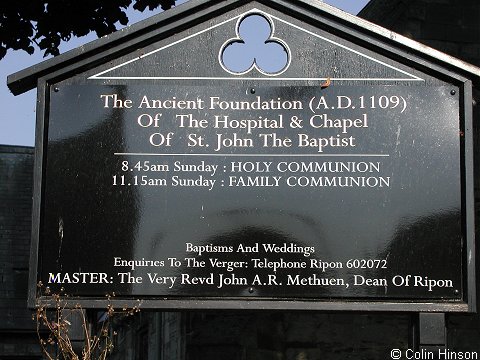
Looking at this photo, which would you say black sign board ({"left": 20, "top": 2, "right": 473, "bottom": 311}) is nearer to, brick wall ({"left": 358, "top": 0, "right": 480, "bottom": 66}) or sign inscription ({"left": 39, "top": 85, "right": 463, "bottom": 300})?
sign inscription ({"left": 39, "top": 85, "right": 463, "bottom": 300})

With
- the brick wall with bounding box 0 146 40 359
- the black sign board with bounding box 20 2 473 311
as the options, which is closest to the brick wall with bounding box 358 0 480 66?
the black sign board with bounding box 20 2 473 311

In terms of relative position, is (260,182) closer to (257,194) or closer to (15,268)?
(257,194)

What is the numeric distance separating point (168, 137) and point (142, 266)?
32.3 inches

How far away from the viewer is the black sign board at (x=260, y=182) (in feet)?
19.6

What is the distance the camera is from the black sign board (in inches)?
236

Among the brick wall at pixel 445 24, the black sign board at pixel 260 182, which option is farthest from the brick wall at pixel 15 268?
the black sign board at pixel 260 182

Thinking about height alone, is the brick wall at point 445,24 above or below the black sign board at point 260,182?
above

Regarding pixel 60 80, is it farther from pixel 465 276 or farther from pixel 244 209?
pixel 465 276

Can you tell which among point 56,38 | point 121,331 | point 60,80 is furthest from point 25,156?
point 60,80

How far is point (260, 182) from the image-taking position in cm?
614

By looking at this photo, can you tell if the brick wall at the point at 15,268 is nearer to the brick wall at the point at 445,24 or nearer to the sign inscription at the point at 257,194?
the brick wall at the point at 445,24

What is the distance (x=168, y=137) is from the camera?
6.26m

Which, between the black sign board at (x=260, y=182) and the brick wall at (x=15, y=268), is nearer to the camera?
the black sign board at (x=260, y=182)

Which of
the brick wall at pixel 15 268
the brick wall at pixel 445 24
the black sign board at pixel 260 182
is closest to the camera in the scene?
the black sign board at pixel 260 182
